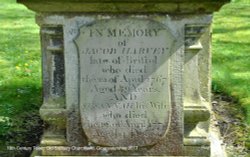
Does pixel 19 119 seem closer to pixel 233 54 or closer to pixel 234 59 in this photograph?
pixel 234 59

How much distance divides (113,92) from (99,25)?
0.52 meters

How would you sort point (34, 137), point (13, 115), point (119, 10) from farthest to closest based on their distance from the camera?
point (13, 115) < point (34, 137) < point (119, 10)

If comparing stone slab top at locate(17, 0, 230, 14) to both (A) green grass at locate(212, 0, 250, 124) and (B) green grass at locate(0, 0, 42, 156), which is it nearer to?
(B) green grass at locate(0, 0, 42, 156)

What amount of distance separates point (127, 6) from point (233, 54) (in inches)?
196

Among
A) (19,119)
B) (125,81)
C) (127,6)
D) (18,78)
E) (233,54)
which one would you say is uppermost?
(127,6)

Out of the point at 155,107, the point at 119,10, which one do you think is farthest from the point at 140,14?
the point at 155,107

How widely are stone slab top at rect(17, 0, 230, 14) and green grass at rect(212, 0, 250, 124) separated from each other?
6.29ft

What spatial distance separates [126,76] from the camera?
4.06m

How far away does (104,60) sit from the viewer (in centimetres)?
403

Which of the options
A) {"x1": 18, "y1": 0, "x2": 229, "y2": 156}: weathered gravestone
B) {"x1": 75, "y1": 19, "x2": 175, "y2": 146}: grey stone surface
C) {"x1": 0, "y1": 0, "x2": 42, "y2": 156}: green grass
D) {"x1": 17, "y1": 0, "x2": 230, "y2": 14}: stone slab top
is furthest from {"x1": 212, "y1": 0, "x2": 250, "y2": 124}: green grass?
{"x1": 0, "y1": 0, "x2": 42, "y2": 156}: green grass

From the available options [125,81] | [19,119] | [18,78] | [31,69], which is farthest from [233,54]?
[125,81]

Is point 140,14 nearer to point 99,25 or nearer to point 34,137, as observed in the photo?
point 99,25

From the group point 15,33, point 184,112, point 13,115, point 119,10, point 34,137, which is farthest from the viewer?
point 15,33

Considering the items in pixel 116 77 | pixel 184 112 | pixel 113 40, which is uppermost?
pixel 113 40
